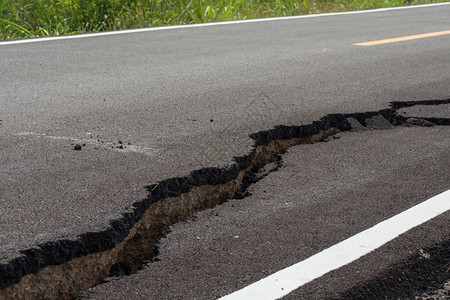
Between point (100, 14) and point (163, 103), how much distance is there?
473cm

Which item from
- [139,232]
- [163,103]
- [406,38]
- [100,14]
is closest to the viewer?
[139,232]

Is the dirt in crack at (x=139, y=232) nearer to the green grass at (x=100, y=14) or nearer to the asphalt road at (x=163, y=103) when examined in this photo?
the asphalt road at (x=163, y=103)

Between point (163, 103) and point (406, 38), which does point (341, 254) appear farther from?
point (406, 38)

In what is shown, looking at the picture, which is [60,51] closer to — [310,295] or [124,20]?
[124,20]

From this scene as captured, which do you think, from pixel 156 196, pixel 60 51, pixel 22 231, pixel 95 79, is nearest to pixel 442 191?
pixel 156 196

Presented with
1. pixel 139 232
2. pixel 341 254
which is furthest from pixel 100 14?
pixel 341 254

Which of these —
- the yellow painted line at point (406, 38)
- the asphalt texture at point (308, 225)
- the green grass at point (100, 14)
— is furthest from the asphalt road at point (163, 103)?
the green grass at point (100, 14)

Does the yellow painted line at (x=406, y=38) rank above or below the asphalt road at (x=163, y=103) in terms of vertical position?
below

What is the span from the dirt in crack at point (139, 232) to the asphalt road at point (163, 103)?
4 cm

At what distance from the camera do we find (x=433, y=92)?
525cm

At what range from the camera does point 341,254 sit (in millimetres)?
2467

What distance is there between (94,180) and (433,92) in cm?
347

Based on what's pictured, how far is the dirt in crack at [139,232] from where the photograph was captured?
226cm

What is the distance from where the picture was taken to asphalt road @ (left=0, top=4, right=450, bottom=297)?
294 cm
